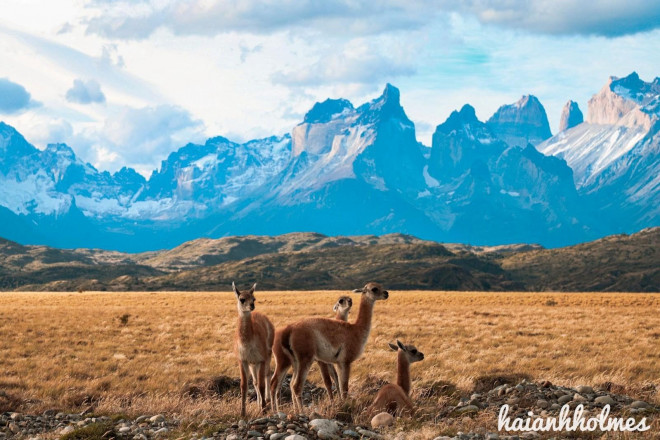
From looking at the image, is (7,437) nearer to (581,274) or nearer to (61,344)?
(61,344)

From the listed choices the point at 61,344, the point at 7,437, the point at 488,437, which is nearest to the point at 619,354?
the point at 488,437

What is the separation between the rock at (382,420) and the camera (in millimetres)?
12523

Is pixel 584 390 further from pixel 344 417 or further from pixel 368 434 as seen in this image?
pixel 368 434

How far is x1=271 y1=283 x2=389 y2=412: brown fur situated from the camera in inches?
547

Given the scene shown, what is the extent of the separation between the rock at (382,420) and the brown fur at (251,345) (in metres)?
2.88

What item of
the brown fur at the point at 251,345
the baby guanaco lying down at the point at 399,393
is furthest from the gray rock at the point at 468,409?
the brown fur at the point at 251,345

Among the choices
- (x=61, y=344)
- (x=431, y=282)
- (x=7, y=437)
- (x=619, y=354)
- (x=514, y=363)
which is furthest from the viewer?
(x=431, y=282)

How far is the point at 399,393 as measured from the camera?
14.1 m

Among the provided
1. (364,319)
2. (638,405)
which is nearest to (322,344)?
(364,319)

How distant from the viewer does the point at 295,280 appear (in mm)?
188125

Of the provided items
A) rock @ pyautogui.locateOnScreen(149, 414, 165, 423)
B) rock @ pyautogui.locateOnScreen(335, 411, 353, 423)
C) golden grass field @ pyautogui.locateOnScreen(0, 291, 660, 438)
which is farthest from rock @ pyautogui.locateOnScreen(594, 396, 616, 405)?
rock @ pyautogui.locateOnScreen(149, 414, 165, 423)

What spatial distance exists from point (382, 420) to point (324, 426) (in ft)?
5.44

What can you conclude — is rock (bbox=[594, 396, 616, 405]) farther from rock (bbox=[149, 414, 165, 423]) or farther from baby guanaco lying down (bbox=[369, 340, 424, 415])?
rock (bbox=[149, 414, 165, 423])

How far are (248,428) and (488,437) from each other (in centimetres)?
427
